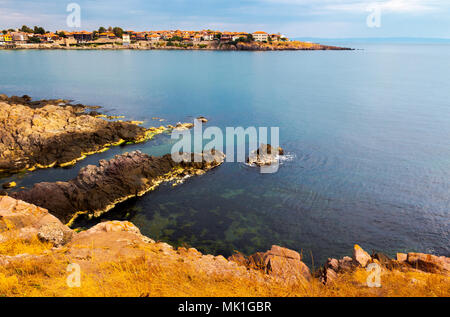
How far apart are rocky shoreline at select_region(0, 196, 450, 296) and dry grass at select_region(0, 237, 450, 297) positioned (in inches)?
3.2

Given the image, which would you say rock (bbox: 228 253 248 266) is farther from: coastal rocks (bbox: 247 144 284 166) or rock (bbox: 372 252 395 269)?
coastal rocks (bbox: 247 144 284 166)

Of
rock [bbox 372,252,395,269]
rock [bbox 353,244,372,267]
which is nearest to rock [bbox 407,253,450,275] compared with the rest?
rock [bbox 372,252,395,269]

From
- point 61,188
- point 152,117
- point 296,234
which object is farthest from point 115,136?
point 296,234

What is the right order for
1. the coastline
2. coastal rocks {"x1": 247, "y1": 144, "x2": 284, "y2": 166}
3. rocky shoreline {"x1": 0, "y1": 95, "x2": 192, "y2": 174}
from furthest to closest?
coastal rocks {"x1": 247, "y1": 144, "x2": 284, "y2": 166} → rocky shoreline {"x1": 0, "y1": 95, "x2": 192, "y2": 174} → the coastline

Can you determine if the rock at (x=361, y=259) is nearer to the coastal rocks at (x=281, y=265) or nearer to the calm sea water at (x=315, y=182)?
the coastal rocks at (x=281, y=265)

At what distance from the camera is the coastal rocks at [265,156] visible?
104 feet

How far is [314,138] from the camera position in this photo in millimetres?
40594

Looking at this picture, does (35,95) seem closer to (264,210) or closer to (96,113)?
(96,113)

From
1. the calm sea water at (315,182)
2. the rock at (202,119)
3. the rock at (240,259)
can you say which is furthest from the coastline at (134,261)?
the rock at (202,119)

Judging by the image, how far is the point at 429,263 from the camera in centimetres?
1360

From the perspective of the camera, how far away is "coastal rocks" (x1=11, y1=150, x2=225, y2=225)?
2212cm

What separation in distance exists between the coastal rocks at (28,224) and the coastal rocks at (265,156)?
70.8ft

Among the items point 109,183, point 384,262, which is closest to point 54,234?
point 109,183
